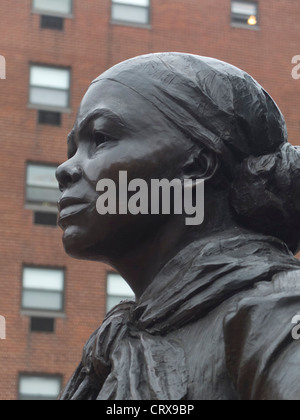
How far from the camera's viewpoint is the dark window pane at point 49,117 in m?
23.8

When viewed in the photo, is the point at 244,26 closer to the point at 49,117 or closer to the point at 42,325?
the point at 49,117

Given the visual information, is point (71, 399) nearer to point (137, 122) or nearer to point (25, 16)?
point (137, 122)

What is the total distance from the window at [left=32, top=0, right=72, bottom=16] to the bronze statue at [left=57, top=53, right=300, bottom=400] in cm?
2183

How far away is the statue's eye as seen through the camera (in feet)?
10.7

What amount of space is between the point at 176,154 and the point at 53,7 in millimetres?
22304

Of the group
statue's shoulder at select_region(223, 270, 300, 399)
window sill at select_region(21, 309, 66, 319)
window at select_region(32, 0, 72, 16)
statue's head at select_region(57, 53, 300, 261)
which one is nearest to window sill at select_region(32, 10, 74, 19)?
window at select_region(32, 0, 72, 16)

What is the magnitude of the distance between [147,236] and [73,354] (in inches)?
739

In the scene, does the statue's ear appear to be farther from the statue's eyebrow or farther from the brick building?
the brick building

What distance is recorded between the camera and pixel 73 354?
2167cm

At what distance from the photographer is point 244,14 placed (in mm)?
25672

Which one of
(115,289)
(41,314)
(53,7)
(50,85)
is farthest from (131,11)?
(41,314)

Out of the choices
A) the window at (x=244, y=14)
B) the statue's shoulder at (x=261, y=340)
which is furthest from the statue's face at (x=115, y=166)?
the window at (x=244, y=14)

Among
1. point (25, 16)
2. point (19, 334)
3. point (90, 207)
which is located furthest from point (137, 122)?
point (25, 16)

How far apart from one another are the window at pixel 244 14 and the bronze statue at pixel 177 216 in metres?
22.6
